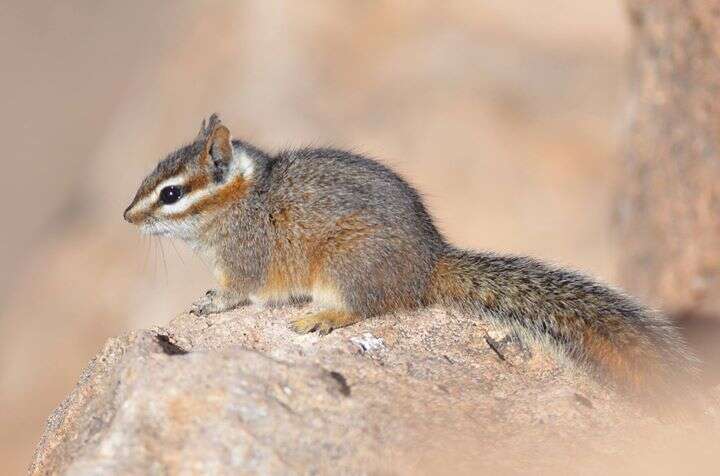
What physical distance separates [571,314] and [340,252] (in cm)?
122

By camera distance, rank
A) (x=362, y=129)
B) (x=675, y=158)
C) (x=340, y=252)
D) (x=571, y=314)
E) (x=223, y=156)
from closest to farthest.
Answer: (x=571, y=314)
(x=340, y=252)
(x=223, y=156)
(x=675, y=158)
(x=362, y=129)

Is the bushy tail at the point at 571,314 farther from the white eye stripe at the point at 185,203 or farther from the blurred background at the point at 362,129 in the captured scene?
the blurred background at the point at 362,129

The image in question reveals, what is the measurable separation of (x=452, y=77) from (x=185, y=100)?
3446mm

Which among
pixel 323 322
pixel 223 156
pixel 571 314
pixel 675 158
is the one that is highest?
pixel 675 158

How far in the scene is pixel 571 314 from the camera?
514 cm

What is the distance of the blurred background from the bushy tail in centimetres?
555

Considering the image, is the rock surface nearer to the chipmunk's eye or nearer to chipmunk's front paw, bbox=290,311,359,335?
chipmunk's front paw, bbox=290,311,359,335

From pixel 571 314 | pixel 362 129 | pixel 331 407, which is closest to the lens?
pixel 331 407

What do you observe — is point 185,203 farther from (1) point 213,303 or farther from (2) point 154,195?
(1) point 213,303

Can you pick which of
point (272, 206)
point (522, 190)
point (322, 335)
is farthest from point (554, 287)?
point (522, 190)

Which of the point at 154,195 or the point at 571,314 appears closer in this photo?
the point at 571,314

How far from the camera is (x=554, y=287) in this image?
5.30 meters

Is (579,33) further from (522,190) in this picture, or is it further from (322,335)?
(322,335)

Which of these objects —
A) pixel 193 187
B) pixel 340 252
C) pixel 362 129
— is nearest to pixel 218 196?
pixel 193 187
